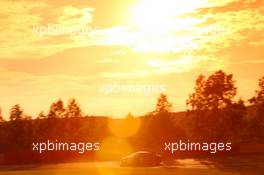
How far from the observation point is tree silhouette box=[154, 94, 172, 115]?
5397 centimetres

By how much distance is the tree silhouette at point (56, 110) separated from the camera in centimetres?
5344

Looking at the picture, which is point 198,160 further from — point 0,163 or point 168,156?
point 0,163

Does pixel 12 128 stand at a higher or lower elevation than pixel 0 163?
higher

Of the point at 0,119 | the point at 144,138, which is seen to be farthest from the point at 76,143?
the point at 0,119

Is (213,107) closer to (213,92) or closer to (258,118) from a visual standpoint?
(213,92)

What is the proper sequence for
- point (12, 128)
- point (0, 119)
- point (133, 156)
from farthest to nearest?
1. point (0, 119)
2. point (12, 128)
3. point (133, 156)

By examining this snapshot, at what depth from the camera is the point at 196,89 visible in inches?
2039

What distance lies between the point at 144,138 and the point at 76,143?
7.82 m
